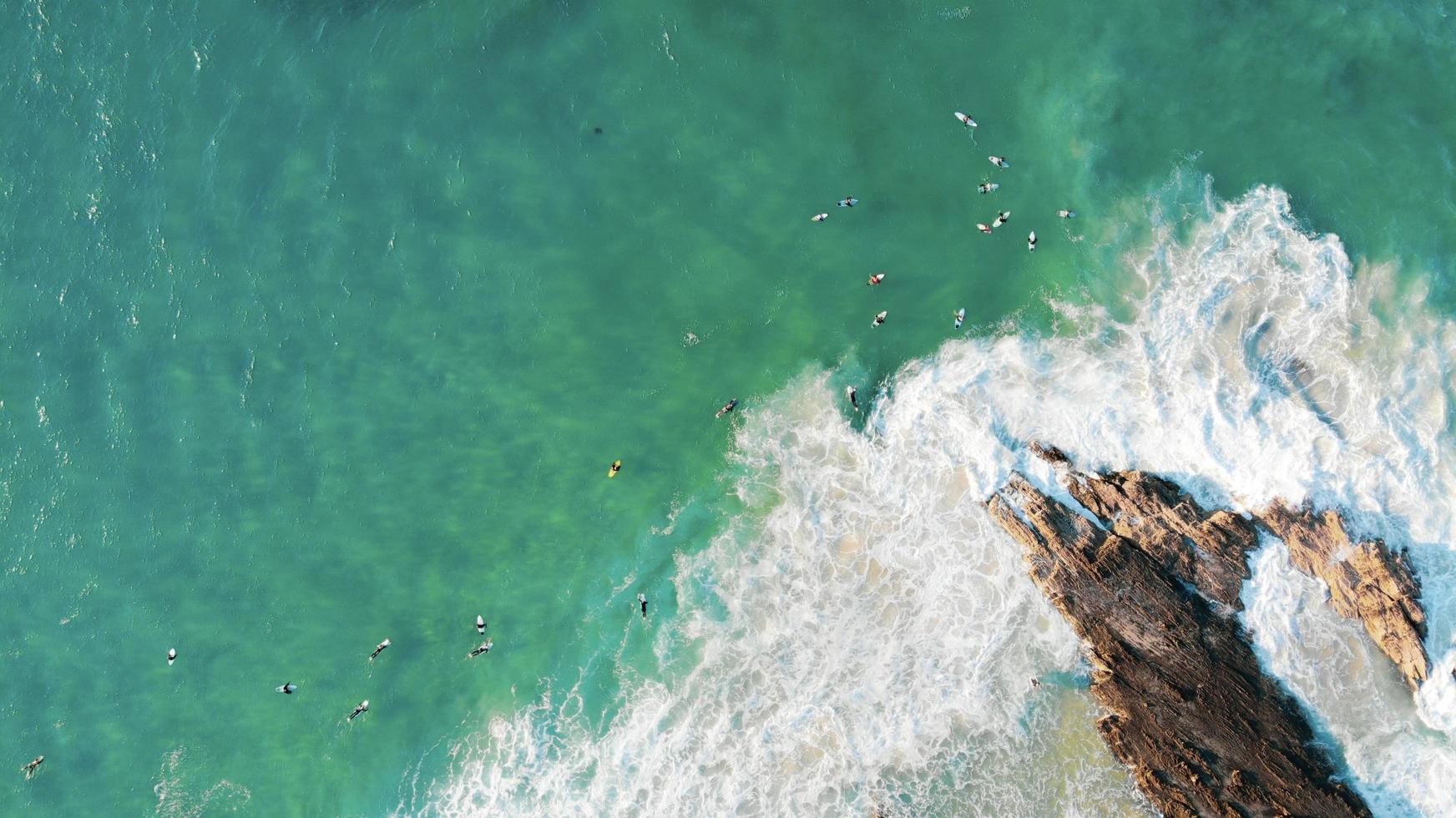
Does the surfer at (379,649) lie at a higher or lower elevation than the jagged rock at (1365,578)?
higher

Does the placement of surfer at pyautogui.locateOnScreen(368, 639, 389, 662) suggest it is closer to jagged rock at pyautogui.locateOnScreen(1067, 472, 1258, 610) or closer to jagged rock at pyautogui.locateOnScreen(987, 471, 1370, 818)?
jagged rock at pyautogui.locateOnScreen(987, 471, 1370, 818)

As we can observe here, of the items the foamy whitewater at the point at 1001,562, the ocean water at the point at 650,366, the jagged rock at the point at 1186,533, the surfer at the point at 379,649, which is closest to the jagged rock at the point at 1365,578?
the foamy whitewater at the point at 1001,562

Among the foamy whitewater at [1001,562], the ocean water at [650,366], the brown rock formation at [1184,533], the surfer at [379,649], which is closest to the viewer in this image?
the brown rock formation at [1184,533]

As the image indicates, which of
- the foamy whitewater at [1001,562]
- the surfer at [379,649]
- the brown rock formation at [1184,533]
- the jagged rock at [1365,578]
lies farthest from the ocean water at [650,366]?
the brown rock formation at [1184,533]

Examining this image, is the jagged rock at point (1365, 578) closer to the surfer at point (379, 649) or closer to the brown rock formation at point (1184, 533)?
the brown rock formation at point (1184, 533)

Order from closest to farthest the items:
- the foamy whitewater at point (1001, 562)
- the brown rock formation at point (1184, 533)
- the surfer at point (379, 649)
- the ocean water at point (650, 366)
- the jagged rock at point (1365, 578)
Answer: the jagged rock at point (1365, 578)
the brown rock formation at point (1184, 533)
the foamy whitewater at point (1001, 562)
the ocean water at point (650, 366)
the surfer at point (379, 649)

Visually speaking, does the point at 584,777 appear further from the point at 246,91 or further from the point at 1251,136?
the point at 1251,136

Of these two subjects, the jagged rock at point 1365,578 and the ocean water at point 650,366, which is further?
the ocean water at point 650,366
